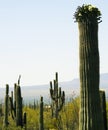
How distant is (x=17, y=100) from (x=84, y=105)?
13.6 m

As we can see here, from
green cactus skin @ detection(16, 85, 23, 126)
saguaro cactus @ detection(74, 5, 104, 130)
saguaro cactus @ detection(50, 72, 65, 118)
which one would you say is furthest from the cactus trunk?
saguaro cactus @ detection(50, 72, 65, 118)

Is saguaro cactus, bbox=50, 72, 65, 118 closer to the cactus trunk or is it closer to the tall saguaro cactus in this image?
the tall saguaro cactus

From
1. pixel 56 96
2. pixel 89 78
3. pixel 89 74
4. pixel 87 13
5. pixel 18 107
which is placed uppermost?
pixel 87 13

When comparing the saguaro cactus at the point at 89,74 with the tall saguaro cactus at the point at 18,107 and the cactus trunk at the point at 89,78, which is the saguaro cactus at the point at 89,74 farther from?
the tall saguaro cactus at the point at 18,107

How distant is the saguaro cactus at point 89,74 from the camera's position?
8.94 m

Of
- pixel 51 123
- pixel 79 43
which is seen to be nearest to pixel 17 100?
pixel 51 123

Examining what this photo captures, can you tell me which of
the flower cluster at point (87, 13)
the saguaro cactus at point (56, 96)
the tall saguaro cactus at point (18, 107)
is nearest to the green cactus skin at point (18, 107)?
the tall saguaro cactus at point (18, 107)

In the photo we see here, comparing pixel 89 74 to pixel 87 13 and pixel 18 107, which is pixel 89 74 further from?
pixel 18 107

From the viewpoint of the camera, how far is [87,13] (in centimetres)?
972

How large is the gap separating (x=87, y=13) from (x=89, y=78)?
1.77 metres

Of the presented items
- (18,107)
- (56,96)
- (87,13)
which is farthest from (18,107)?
(87,13)

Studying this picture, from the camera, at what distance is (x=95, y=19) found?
31.5ft

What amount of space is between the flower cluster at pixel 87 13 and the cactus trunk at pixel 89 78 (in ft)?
0.52

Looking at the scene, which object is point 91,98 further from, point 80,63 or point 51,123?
point 51,123
